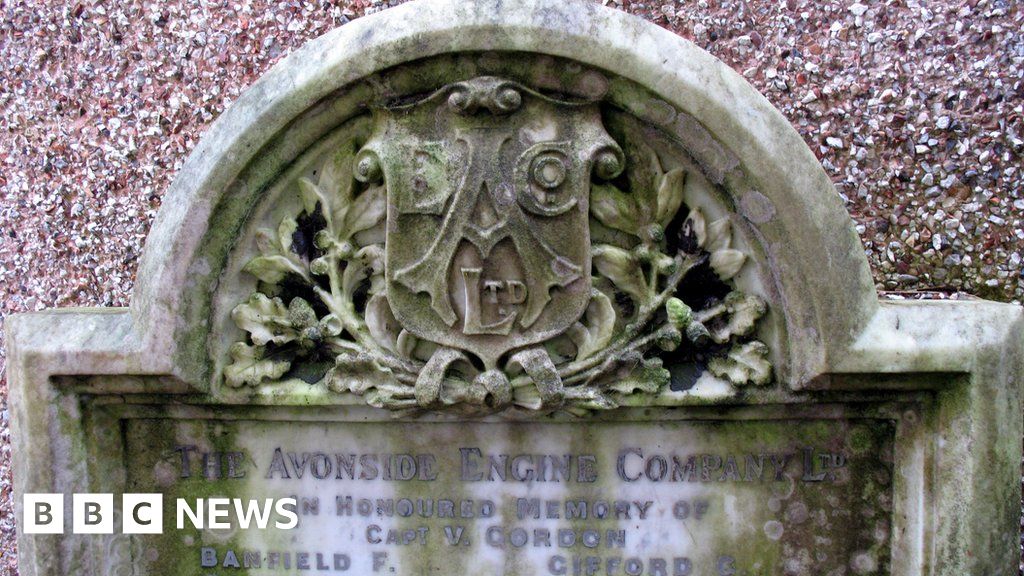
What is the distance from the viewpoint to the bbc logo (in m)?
2.18

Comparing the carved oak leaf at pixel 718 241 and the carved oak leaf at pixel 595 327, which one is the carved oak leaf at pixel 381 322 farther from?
the carved oak leaf at pixel 718 241

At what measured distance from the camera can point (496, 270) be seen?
2.04 meters

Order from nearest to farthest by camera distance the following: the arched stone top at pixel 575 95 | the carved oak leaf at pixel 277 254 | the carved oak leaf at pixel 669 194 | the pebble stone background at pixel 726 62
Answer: the arched stone top at pixel 575 95
the carved oak leaf at pixel 669 194
the carved oak leaf at pixel 277 254
the pebble stone background at pixel 726 62

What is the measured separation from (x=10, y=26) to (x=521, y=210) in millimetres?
1822

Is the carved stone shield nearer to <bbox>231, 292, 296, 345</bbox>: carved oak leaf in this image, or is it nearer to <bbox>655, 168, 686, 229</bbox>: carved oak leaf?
<bbox>655, 168, 686, 229</bbox>: carved oak leaf

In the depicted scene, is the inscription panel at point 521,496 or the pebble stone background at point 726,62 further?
the pebble stone background at point 726,62

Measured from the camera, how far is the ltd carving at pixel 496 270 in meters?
1.98

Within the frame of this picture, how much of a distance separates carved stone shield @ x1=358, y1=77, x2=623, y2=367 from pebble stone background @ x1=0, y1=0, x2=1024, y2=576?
0.69 m

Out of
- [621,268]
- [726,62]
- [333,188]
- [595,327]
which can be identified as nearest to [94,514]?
[333,188]

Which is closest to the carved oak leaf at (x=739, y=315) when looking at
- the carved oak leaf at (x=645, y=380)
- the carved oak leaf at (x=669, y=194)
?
the carved oak leaf at (x=645, y=380)

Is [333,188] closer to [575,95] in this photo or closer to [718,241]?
[575,95]

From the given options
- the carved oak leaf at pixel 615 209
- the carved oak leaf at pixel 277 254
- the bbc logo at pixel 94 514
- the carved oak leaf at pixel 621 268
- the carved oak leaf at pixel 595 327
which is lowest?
the bbc logo at pixel 94 514

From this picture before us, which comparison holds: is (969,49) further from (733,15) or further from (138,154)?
(138,154)

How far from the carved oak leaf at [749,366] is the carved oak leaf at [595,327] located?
308mm
